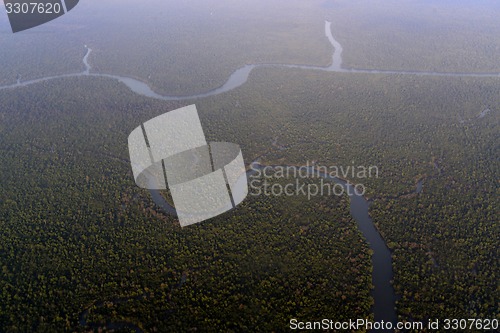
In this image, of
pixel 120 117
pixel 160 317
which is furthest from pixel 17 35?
pixel 160 317

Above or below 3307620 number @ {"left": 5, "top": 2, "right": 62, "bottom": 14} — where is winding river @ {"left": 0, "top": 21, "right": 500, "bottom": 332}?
below

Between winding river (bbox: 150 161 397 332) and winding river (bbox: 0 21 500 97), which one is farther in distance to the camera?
winding river (bbox: 0 21 500 97)

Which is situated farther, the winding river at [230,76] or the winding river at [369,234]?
the winding river at [230,76]

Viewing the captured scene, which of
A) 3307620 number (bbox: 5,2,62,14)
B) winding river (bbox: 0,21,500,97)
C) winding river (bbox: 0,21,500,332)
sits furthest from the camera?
winding river (bbox: 0,21,500,97)

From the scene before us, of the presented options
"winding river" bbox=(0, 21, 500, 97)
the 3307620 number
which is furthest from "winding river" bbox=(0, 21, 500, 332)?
the 3307620 number

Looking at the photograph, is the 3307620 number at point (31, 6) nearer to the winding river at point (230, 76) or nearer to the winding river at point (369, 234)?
the winding river at point (230, 76)

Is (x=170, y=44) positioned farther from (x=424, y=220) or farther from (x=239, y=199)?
(x=424, y=220)

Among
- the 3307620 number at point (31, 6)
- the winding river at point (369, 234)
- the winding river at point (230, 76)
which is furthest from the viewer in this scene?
the winding river at point (230, 76)

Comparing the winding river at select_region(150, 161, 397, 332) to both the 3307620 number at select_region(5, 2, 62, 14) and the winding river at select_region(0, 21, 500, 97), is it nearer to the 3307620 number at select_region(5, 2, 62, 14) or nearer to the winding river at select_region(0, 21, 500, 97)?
the winding river at select_region(0, 21, 500, 97)

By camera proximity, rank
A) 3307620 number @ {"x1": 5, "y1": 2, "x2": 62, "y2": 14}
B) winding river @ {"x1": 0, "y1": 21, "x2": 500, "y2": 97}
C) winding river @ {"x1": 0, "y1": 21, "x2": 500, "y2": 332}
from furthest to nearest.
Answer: winding river @ {"x1": 0, "y1": 21, "x2": 500, "y2": 97}, 3307620 number @ {"x1": 5, "y1": 2, "x2": 62, "y2": 14}, winding river @ {"x1": 0, "y1": 21, "x2": 500, "y2": 332}

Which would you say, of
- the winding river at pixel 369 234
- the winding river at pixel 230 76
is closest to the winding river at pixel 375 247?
the winding river at pixel 369 234

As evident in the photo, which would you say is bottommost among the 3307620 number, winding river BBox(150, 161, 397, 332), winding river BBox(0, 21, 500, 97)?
winding river BBox(150, 161, 397, 332)

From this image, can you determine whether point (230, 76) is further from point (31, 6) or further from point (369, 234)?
point (369, 234)
